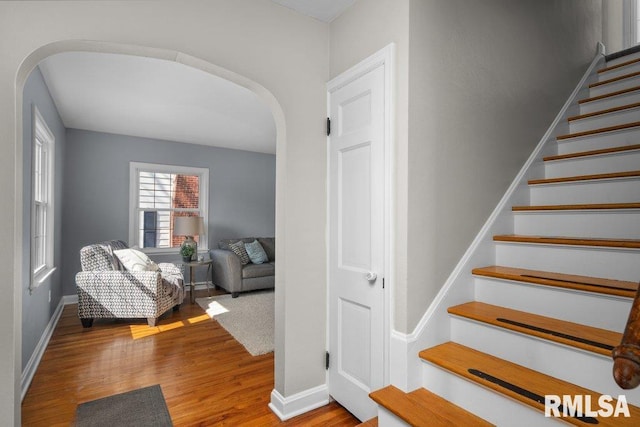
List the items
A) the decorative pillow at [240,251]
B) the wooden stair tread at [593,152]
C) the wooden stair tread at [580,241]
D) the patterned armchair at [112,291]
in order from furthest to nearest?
1. the decorative pillow at [240,251]
2. the patterned armchair at [112,291]
3. the wooden stair tread at [593,152]
4. the wooden stair tread at [580,241]

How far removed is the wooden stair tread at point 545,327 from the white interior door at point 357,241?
47 cm

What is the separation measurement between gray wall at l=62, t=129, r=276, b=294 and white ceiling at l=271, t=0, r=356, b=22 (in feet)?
14.5

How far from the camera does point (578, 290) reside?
1501mm

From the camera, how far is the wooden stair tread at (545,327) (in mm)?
1291

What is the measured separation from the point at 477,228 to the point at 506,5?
1.52 meters

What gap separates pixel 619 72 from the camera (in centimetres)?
289

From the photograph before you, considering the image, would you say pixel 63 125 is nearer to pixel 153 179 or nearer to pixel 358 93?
pixel 153 179

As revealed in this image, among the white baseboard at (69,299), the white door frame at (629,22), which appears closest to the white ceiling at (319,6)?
the white door frame at (629,22)

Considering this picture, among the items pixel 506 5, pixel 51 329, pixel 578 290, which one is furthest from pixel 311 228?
pixel 51 329

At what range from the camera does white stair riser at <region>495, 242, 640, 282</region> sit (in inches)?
62.4

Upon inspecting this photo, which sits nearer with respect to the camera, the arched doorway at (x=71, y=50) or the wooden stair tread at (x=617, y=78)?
the arched doorway at (x=71, y=50)

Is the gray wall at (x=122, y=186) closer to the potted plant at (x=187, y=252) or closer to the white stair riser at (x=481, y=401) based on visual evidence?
the potted plant at (x=187, y=252)

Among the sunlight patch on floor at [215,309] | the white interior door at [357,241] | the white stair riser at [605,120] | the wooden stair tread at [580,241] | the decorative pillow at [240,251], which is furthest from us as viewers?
the decorative pillow at [240,251]

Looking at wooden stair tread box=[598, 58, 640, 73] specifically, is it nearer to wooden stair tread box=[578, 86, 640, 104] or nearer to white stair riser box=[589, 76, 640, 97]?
white stair riser box=[589, 76, 640, 97]
